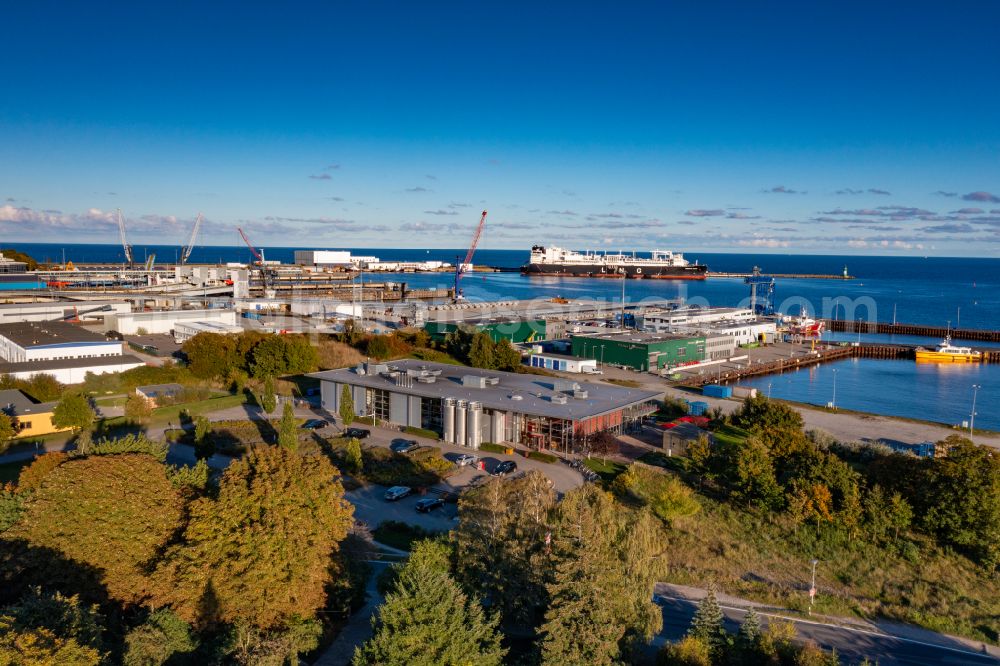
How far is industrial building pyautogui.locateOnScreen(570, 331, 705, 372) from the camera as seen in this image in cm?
2828

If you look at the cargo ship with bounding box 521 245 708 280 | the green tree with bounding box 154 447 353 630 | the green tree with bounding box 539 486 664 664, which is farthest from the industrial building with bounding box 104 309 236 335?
the cargo ship with bounding box 521 245 708 280

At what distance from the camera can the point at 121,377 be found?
21.2 meters

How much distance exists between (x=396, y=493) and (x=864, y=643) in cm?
830

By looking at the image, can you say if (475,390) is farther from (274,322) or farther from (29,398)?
(274,322)

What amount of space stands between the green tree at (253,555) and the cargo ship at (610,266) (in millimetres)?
83309

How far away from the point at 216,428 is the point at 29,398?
5726mm

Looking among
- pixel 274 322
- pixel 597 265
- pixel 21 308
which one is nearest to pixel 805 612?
pixel 274 322

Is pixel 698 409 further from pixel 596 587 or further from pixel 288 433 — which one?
pixel 596 587

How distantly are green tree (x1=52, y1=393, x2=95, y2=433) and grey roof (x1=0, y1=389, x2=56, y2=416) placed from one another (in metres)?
0.74

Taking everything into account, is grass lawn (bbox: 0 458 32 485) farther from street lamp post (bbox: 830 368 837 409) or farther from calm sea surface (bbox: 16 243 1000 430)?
calm sea surface (bbox: 16 243 1000 430)

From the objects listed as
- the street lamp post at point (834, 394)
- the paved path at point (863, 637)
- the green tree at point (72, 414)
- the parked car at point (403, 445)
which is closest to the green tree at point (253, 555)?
the paved path at point (863, 637)

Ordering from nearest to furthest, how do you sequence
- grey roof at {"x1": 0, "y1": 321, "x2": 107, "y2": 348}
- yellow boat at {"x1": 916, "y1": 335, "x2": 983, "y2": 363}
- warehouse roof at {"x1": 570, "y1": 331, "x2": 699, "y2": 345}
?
grey roof at {"x1": 0, "y1": 321, "x2": 107, "y2": 348} → warehouse roof at {"x1": 570, "y1": 331, "x2": 699, "y2": 345} → yellow boat at {"x1": 916, "y1": 335, "x2": 983, "y2": 363}

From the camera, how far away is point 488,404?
1670 cm

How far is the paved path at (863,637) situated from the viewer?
884 centimetres
